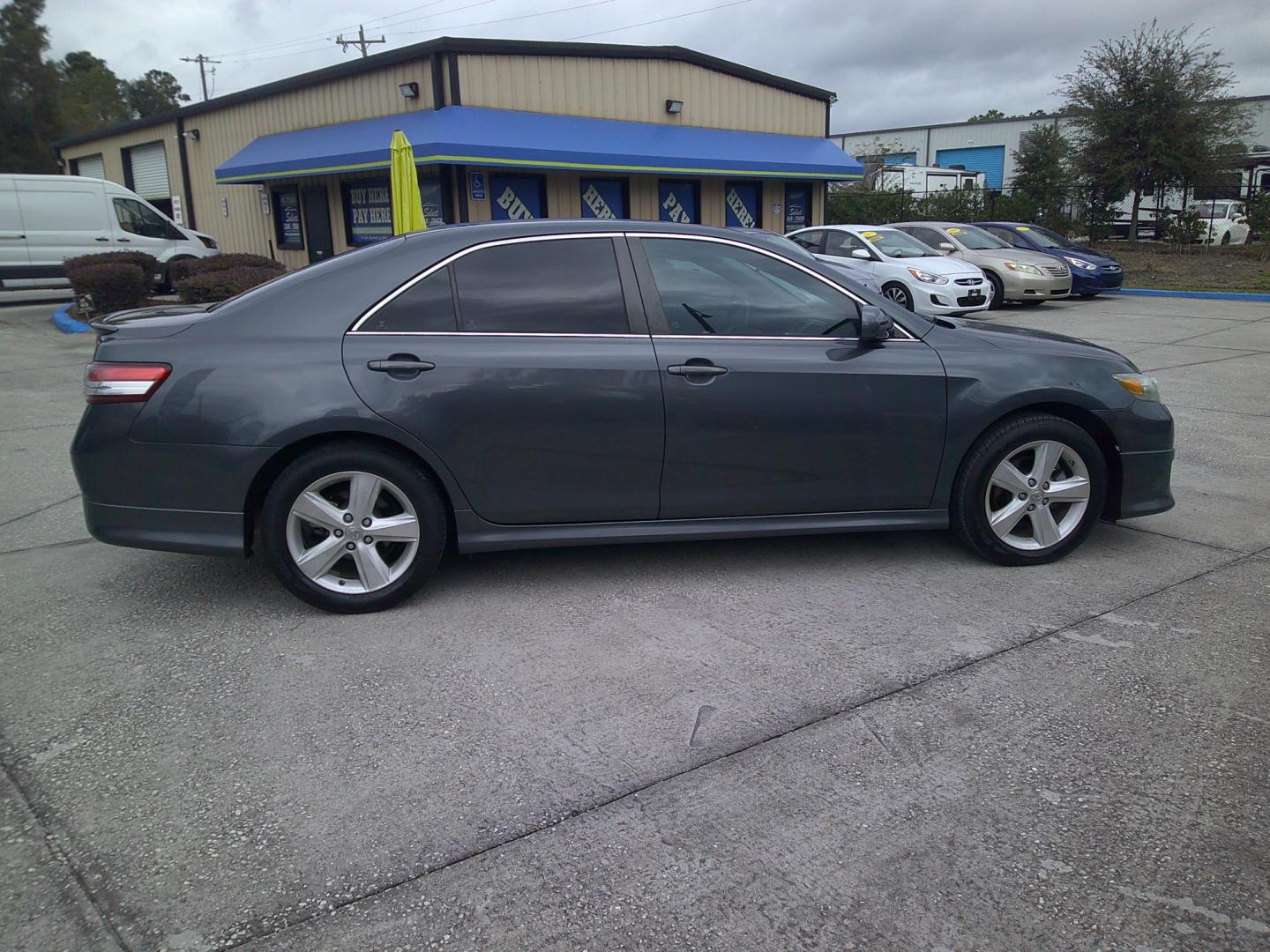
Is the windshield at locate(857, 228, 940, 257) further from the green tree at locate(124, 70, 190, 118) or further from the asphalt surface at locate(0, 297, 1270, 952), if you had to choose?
the green tree at locate(124, 70, 190, 118)

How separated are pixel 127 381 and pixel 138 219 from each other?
17989mm

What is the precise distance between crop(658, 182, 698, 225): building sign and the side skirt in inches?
648

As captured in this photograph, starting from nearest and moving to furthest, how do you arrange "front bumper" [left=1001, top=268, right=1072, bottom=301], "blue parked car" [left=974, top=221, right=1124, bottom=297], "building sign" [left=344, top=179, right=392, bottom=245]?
"front bumper" [left=1001, top=268, right=1072, bottom=301]
"building sign" [left=344, top=179, right=392, bottom=245]
"blue parked car" [left=974, top=221, right=1124, bottom=297]

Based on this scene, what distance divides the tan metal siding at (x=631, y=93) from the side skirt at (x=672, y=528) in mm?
14658

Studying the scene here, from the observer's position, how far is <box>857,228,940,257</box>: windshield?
631 inches

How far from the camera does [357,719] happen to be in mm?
3283

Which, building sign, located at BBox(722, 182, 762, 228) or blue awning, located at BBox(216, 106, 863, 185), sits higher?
blue awning, located at BBox(216, 106, 863, 185)

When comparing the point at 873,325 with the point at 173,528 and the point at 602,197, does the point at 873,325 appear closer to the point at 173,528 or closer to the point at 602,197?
the point at 173,528

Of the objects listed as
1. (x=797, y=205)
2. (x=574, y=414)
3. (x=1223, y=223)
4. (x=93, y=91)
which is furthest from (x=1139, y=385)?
(x=93, y=91)

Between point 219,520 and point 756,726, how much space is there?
7.70 feet

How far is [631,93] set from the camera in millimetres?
19438

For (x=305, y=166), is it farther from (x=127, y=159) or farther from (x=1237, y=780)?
(x=1237, y=780)

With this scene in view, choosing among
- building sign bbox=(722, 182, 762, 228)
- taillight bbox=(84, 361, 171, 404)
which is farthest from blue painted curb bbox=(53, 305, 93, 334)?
building sign bbox=(722, 182, 762, 228)

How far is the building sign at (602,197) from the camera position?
19.0m
